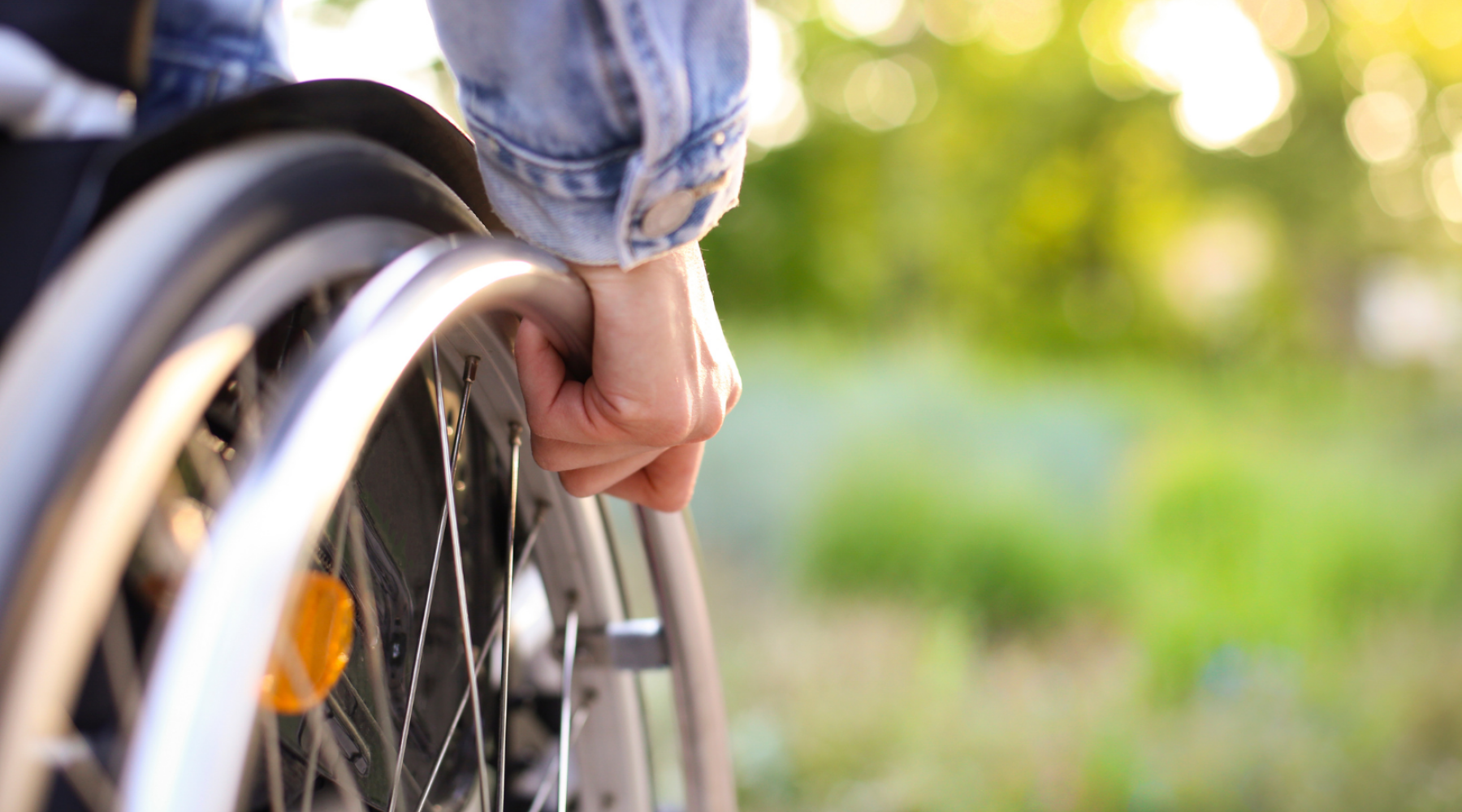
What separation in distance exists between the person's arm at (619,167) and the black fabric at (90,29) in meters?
0.21

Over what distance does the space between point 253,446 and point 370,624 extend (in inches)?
8.0

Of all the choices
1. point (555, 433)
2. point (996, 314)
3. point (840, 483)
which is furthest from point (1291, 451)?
point (996, 314)

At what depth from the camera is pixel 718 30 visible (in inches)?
30.6

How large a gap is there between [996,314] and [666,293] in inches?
487

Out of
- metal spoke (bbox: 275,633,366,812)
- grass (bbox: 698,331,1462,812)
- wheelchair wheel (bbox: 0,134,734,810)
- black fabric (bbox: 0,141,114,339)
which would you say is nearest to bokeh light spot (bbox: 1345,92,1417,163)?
grass (bbox: 698,331,1462,812)

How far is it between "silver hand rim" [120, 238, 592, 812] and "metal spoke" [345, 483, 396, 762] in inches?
11.7

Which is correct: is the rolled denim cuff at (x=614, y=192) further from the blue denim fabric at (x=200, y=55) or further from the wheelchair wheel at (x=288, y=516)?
the blue denim fabric at (x=200, y=55)

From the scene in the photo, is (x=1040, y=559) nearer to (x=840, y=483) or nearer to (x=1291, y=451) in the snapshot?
(x=840, y=483)

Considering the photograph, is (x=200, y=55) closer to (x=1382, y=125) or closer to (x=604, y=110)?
(x=604, y=110)

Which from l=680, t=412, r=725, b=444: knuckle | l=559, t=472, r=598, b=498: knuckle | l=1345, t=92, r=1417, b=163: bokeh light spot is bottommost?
l=1345, t=92, r=1417, b=163: bokeh light spot

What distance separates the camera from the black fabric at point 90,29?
61cm

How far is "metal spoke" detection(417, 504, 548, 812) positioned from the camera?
0.98m

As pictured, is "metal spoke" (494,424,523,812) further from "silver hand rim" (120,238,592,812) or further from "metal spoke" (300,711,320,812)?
"silver hand rim" (120,238,592,812)

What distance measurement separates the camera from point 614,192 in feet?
2.57
